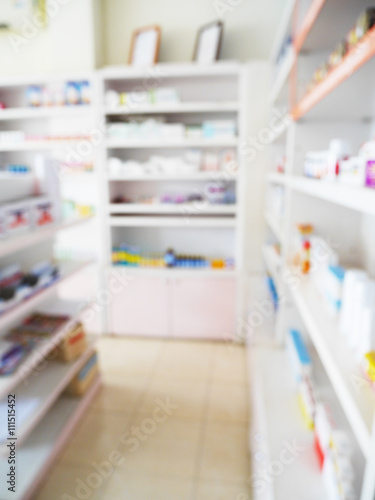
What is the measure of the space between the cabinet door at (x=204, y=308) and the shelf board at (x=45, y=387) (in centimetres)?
127

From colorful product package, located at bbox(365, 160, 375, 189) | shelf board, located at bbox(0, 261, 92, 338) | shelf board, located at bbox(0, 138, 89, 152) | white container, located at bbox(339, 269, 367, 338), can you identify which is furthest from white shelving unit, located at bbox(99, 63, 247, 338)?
colorful product package, located at bbox(365, 160, 375, 189)

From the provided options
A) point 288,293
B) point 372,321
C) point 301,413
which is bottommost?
point 301,413

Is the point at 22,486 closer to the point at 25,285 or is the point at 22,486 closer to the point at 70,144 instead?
the point at 25,285

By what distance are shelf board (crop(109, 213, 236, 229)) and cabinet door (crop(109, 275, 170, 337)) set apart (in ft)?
1.81

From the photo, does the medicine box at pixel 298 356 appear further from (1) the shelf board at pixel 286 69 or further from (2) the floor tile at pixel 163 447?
(1) the shelf board at pixel 286 69

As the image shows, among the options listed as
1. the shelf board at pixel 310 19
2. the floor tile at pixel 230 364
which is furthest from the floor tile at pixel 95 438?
the shelf board at pixel 310 19

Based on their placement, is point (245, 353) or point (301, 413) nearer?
point (301, 413)

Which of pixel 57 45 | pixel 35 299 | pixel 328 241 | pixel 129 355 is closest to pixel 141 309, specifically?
pixel 129 355

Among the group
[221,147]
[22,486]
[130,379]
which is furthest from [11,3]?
[22,486]

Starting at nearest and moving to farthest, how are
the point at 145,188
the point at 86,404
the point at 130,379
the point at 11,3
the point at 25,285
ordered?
the point at 25,285, the point at 86,404, the point at 130,379, the point at 11,3, the point at 145,188

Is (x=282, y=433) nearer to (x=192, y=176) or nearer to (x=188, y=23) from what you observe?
(x=192, y=176)

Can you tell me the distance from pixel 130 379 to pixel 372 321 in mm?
2375

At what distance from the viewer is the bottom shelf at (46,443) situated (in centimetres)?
188

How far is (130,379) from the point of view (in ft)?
A: 9.82
